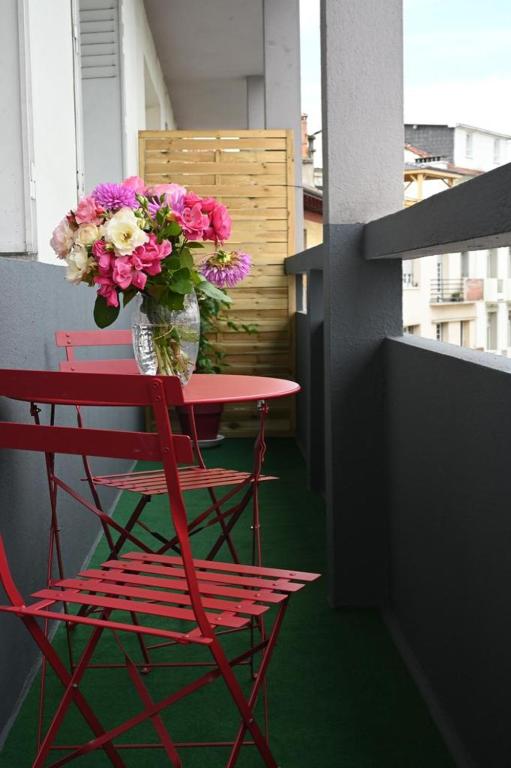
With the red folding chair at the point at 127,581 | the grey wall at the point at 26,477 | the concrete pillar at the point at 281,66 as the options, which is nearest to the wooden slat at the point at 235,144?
the concrete pillar at the point at 281,66

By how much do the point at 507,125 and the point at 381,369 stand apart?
1257mm

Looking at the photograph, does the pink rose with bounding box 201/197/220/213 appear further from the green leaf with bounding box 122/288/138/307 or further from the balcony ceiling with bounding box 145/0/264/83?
the balcony ceiling with bounding box 145/0/264/83

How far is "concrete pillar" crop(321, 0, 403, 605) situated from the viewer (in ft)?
11.4

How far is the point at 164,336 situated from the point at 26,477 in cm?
59

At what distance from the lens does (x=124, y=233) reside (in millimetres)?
→ 2607

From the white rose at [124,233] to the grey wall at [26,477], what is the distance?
371mm

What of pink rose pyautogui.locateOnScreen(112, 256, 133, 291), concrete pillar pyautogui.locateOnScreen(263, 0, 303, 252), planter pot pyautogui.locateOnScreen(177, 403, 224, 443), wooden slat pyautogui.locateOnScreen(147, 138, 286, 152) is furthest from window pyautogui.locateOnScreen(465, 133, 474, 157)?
concrete pillar pyautogui.locateOnScreen(263, 0, 303, 252)

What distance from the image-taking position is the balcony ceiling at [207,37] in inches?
450

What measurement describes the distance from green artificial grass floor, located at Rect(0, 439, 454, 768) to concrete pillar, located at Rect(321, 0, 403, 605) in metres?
0.24

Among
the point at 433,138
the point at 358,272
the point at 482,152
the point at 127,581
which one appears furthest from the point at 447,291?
the point at 127,581

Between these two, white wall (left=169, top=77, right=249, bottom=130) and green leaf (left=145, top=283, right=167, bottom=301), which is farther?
white wall (left=169, top=77, right=249, bottom=130)

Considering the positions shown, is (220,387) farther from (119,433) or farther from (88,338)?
(119,433)

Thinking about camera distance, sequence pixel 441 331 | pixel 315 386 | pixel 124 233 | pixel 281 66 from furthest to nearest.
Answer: pixel 441 331, pixel 281 66, pixel 315 386, pixel 124 233

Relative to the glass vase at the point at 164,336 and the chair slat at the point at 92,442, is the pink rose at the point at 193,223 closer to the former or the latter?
the glass vase at the point at 164,336
